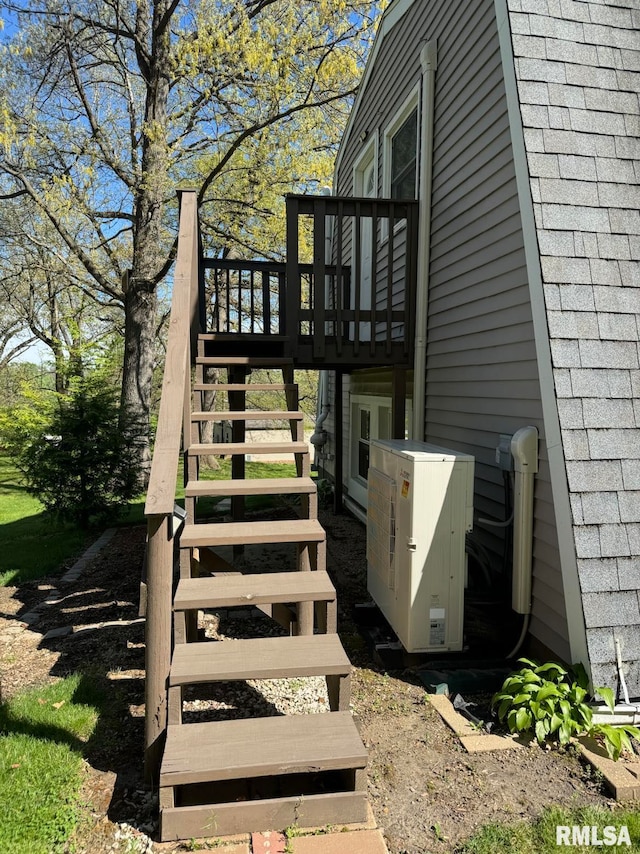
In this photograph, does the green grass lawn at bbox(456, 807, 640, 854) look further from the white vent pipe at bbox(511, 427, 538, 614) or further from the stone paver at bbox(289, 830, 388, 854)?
the white vent pipe at bbox(511, 427, 538, 614)

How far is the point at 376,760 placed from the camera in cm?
260

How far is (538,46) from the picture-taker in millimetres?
3234

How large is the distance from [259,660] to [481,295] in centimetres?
286

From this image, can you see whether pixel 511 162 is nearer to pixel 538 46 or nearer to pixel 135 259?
pixel 538 46

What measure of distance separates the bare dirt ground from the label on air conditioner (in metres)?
0.24

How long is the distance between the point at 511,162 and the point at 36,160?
354 inches

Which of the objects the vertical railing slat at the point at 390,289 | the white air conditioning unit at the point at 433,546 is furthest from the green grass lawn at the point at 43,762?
the vertical railing slat at the point at 390,289

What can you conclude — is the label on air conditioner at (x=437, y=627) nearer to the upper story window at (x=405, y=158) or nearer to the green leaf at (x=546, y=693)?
the green leaf at (x=546, y=693)

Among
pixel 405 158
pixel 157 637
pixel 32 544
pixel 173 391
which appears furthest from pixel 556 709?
pixel 32 544

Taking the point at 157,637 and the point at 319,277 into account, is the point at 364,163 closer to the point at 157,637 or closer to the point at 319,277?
the point at 319,277

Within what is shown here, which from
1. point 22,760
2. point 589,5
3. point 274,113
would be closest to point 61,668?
point 22,760

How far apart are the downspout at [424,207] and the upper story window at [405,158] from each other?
0.44m

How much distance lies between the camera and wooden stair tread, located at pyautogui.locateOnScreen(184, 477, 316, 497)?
10.5 ft

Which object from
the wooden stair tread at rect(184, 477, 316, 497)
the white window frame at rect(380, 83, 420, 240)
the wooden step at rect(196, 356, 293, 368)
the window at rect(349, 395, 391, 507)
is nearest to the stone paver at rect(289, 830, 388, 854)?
the wooden stair tread at rect(184, 477, 316, 497)
